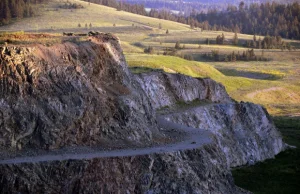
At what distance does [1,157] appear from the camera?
28141mm

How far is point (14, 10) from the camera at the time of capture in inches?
4594

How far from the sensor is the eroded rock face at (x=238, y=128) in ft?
157

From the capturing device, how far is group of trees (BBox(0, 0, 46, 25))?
10662 cm

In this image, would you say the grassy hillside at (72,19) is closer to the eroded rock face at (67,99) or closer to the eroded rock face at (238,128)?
the eroded rock face at (238,128)

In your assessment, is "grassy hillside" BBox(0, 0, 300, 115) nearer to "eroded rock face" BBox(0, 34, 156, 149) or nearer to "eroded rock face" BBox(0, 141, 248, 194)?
"eroded rock face" BBox(0, 34, 156, 149)

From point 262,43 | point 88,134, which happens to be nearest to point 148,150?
point 88,134

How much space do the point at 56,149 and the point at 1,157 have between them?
289 cm

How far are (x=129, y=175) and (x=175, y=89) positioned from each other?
22919 millimetres

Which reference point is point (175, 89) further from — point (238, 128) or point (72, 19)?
point (72, 19)

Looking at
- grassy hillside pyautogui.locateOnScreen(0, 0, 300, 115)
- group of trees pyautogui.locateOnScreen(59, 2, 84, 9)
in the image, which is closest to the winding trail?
grassy hillside pyautogui.locateOnScreen(0, 0, 300, 115)

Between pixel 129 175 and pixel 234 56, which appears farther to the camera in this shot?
pixel 234 56

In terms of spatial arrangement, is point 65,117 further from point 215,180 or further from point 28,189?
point 215,180

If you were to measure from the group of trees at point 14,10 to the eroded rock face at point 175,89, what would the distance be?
166 feet

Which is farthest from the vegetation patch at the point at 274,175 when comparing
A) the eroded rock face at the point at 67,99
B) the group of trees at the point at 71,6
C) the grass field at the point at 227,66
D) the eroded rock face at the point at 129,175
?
the group of trees at the point at 71,6
